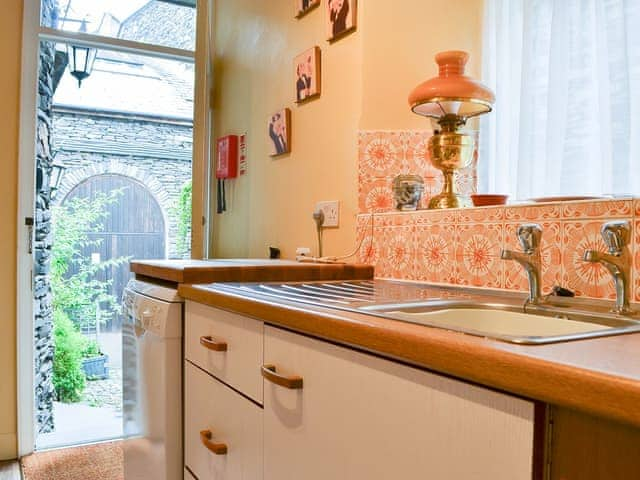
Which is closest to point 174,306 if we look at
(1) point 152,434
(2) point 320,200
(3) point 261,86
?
(1) point 152,434

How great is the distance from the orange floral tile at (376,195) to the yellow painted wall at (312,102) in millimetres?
60

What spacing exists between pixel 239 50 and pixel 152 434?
196 centimetres

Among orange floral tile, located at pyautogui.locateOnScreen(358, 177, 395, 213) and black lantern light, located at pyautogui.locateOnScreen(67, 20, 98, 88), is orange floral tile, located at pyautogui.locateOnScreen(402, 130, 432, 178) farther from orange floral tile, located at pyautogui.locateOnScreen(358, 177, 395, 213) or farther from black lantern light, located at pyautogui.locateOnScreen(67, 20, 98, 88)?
black lantern light, located at pyautogui.locateOnScreen(67, 20, 98, 88)

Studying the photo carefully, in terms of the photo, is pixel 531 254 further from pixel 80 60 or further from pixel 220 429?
pixel 80 60

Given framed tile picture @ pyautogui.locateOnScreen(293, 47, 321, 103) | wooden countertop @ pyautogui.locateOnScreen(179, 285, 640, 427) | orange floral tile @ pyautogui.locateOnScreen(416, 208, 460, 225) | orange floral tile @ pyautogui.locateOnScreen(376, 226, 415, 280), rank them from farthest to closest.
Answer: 1. framed tile picture @ pyautogui.locateOnScreen(293, 47, 321, 103)
2. orange floral tile @ pyautogui.locateOnScreen(376, 226, 415, 280)
3. orange floral tile @ pyautogui.locateOnScreen(416, 208, 460, 225)
4. wooden countertop @ pyautogui.locateOnScreen(179, 285, 640, 427)

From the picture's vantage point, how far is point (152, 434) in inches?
61.9

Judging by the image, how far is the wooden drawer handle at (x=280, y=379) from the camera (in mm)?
911

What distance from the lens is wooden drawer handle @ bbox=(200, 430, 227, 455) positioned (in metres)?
1.21

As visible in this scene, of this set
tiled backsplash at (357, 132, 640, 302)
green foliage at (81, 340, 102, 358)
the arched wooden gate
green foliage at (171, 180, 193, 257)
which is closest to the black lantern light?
the arched wooden gate

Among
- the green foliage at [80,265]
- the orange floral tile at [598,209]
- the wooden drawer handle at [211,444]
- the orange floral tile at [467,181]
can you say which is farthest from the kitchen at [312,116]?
the wooden drawer handle at [211,444]

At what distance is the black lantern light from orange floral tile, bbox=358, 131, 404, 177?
186 cm

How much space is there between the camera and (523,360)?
0.53 meters

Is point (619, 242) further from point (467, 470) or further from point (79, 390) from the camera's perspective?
point (79, 390)

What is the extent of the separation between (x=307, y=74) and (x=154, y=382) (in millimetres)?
1248
